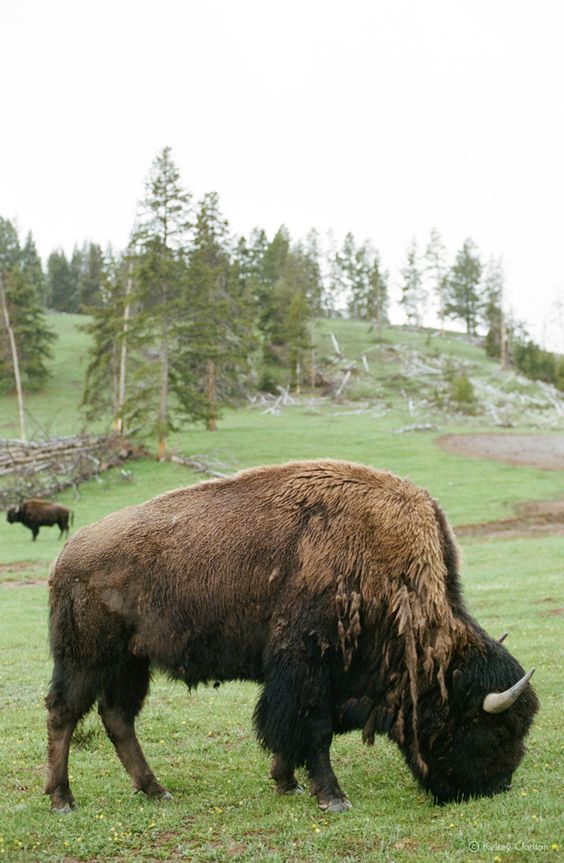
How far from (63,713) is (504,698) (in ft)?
11.1

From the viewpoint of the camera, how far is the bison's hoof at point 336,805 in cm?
585

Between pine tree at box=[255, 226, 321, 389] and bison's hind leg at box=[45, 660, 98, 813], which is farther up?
pine tree at box=[255, 226, 321, 389]

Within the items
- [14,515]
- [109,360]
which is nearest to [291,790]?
[14,515]

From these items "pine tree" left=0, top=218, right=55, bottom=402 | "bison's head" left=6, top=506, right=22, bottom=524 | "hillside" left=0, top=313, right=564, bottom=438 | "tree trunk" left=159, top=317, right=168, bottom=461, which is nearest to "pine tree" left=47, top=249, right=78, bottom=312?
"hillside" left=0, top=313, right=564, bottom=438

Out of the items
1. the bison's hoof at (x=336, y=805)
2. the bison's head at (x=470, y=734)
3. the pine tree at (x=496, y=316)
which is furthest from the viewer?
the pine tree at (x=496, y=316)

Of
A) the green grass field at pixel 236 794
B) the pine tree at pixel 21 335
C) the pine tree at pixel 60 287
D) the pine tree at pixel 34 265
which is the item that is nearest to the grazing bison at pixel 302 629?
the green grass field at pixel 236 794

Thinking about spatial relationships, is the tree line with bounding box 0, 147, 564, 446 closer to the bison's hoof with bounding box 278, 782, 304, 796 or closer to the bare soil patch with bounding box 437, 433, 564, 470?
the bare soil patch with bounding box 437, 433, 564, 470

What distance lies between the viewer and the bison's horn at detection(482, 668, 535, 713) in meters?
5.70

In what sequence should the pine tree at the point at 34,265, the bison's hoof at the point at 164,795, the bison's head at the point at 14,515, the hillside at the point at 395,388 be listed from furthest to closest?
the pine tree at the point at 34,265 → the hillside at the point at 395,388 → the bison's head at the point at 14,515 → the bison's hoof at the point at 164,795

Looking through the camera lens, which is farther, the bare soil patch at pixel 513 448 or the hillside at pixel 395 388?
the hillside at pixel 395 388

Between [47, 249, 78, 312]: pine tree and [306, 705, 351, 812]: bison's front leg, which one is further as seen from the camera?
[47, 249, 78, 312]: pine tree

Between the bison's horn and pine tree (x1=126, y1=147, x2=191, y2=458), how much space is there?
3403 cm

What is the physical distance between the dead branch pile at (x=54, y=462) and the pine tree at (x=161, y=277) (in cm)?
242

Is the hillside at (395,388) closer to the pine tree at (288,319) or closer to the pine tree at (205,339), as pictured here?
the pine tree at (288,319)
